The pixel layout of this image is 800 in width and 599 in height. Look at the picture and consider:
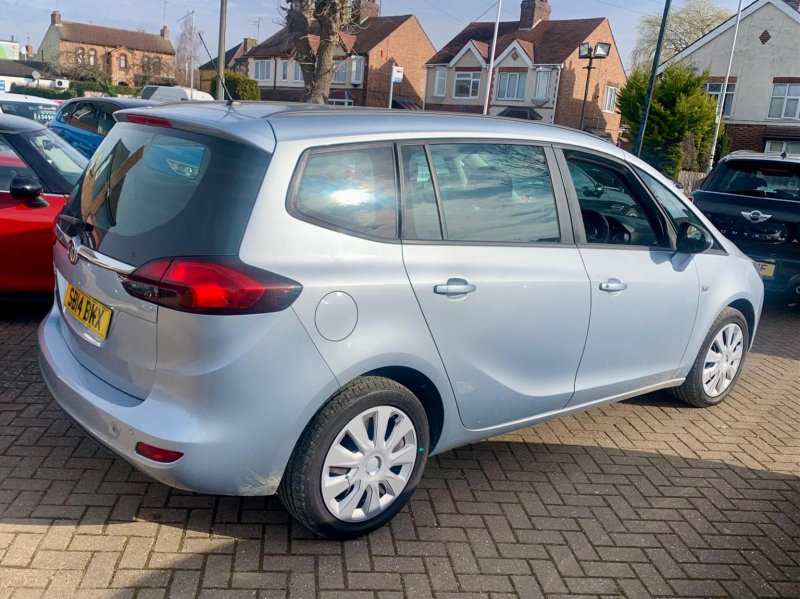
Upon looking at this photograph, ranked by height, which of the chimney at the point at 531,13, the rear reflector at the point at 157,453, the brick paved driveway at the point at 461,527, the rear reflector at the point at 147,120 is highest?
the chimney at the point at 531,13

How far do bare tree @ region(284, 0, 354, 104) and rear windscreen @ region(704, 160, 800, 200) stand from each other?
40.3ft

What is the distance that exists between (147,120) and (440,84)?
5247 cm

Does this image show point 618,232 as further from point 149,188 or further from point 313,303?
point 149,188

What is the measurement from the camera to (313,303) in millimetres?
2781

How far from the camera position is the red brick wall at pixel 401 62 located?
175ft

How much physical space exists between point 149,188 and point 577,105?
49972 mm

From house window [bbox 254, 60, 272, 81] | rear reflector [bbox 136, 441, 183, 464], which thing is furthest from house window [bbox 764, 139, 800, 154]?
rear reflector [bbox 136, 441, 183, 464]

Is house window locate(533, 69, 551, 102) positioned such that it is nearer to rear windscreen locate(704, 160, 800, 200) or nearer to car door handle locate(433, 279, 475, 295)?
rear windscreen locate(704, 160, 800, 200)

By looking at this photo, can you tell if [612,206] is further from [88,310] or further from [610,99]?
[610,99]

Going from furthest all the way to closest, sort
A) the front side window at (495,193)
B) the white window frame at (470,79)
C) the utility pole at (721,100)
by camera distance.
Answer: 1. the white window frame at (470,79)
2. the utility pole at (721,100)
3. the front side window at (495,193)

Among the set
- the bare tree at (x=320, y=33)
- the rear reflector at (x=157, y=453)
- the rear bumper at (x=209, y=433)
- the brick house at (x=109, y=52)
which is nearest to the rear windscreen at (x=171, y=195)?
the rear bumper at (x=209, y=433)

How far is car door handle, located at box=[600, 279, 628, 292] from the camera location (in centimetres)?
385

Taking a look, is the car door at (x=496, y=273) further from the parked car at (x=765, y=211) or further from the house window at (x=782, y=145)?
the house window at (x=782, y=145)

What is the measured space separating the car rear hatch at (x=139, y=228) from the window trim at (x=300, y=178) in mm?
130
